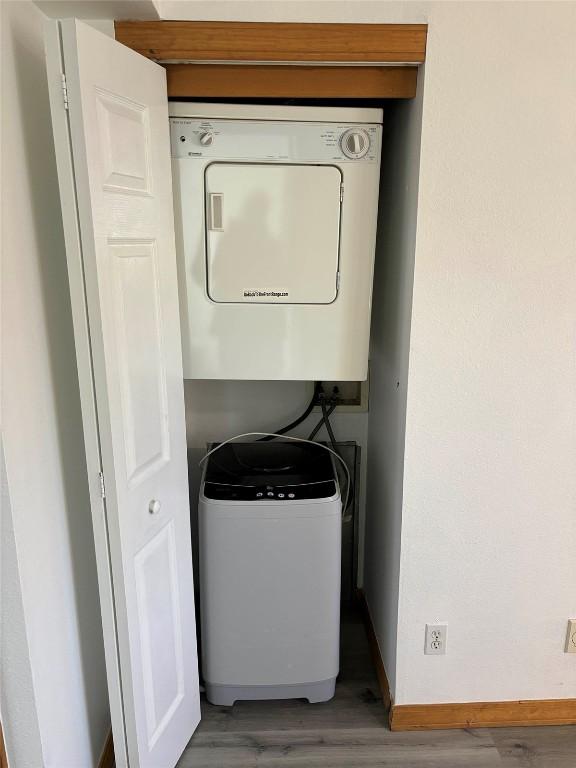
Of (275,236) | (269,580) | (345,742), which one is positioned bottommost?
(345,742)

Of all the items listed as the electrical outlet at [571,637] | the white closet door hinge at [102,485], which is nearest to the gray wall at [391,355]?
the electrical outlet at [571,637]

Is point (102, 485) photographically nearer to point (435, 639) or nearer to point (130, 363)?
point (130, 363)

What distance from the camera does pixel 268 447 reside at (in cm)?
212

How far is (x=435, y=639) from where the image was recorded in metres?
1.82

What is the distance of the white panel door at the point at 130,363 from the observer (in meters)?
1.21

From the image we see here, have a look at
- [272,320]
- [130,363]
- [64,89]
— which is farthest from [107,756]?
[64,89]

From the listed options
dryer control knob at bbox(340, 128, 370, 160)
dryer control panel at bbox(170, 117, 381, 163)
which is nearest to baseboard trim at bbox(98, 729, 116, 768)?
dryer control panel at bbox(170, 117, 381, 163)

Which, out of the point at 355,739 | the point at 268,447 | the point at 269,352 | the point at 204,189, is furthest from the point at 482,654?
the point at 204,189

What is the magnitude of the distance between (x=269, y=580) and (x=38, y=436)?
0.88 m

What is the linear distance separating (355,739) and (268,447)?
0.93m

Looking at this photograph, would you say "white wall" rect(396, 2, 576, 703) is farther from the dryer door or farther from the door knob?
the door knob

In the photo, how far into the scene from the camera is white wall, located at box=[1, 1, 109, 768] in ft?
3.83

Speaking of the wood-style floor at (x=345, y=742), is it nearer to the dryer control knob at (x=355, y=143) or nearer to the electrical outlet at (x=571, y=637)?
the electrical outlet at (x=571, y=637)

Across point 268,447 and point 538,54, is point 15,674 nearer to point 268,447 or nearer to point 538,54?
point 268,447
